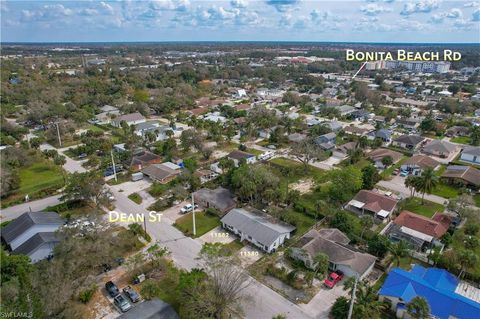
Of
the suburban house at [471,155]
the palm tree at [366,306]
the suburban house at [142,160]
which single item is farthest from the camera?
the suburban house at [471,155]

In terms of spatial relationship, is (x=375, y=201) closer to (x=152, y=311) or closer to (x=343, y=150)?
(x=343, y=150)

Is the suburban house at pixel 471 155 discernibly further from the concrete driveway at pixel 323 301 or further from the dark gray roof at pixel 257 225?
the concrete driveway at pixel 323 301

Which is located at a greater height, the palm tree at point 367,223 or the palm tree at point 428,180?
the palm tree at point 428,180

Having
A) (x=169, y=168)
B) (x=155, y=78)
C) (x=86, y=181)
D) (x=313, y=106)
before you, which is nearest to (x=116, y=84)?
(x=155, y=78)

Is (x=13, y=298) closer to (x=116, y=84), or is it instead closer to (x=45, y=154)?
(x=45, y=154)

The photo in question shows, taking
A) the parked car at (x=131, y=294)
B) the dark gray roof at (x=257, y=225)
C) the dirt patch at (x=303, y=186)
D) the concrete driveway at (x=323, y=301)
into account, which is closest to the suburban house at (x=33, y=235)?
the parked car at (x=131, y=294)

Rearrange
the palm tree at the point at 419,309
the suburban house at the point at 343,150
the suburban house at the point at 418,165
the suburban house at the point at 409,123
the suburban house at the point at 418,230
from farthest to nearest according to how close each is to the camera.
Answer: the suburban house at the point at 409,123
the suburban house at the point at 343,150
the suburban house at the point at 418,165
the suburban house at the point at 418,230
the palm tree at the point at 419,309

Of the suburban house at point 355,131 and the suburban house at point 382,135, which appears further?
the suburban house at point 355,131
